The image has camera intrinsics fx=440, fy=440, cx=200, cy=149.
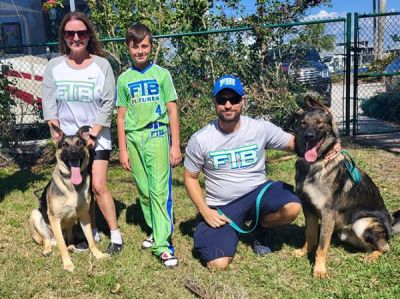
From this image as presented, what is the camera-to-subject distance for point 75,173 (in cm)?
389

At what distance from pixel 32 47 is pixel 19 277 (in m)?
5.37

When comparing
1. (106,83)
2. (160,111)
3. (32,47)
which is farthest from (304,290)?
(32,47)

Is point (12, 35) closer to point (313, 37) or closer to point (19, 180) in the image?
point (19, 180)

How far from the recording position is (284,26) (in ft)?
24.8

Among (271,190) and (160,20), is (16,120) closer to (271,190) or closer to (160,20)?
(160,20)

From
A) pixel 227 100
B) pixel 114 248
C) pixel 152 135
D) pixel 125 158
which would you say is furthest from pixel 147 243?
pixel 227 100

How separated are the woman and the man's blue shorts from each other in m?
1.10

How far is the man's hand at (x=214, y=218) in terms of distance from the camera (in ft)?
12.8

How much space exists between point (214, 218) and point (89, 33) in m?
2.01

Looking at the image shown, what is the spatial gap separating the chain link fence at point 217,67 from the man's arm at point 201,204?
11.6 feet

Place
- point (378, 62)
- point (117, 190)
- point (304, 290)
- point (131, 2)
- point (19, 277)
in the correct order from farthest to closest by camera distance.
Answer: point (378, 62) → point (131, 2) → point (117, 190) → point (19, 277) → point (304, 290)

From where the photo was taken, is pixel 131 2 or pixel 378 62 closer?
pixel 131 2

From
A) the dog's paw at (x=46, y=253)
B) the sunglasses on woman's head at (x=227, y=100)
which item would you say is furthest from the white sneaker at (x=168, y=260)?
the sunglasses on woman's head at (x=227, y=100)

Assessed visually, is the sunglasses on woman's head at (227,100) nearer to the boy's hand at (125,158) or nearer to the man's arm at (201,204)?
the man's arm at (201,204)
